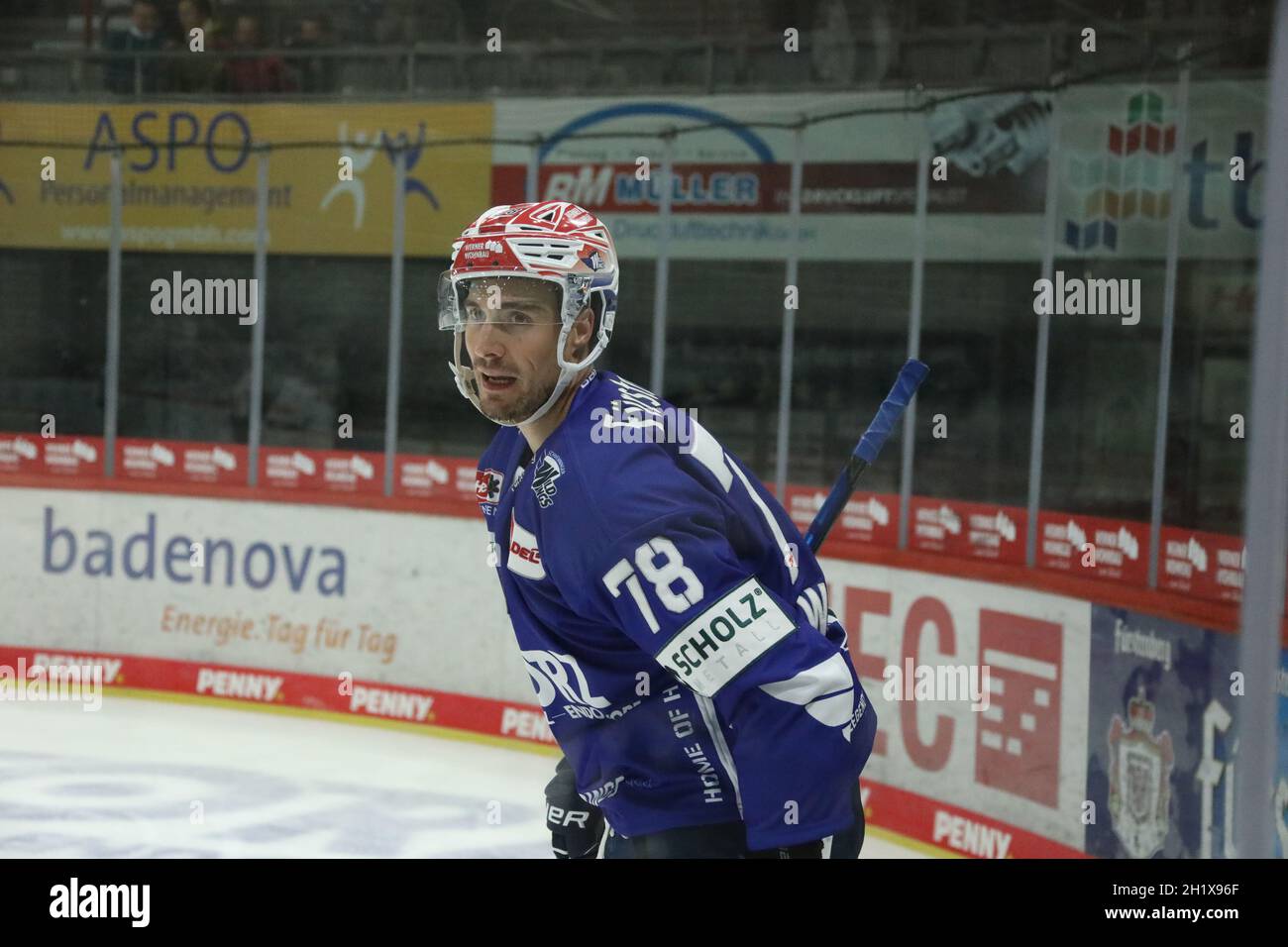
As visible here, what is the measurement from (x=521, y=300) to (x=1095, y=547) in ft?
11.1

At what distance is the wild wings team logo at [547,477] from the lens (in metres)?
1.79

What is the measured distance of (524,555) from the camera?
1.88m

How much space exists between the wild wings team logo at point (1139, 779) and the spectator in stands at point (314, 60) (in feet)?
16.7

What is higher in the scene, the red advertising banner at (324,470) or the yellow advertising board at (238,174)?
the yellow advertising board at (238,174)

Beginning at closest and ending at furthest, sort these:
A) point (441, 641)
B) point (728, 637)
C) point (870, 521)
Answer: point (728, 637), point (870, 521), point (441, 641)

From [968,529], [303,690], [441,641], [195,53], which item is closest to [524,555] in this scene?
[968,529]

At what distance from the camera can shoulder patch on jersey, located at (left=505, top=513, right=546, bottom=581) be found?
1.86m

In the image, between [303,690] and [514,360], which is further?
Answer: [303,690]

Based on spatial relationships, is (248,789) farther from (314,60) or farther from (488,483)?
(488,483)

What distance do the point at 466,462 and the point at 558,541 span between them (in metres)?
5.66

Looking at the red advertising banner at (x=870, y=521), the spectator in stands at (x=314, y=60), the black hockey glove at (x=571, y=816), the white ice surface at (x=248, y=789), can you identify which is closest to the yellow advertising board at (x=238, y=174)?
the spectator in stands at (x=314, y=60)

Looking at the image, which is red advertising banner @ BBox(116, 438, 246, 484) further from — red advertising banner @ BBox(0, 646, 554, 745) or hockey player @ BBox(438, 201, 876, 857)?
hockey player @ BBox(438, 201, 876, 857)

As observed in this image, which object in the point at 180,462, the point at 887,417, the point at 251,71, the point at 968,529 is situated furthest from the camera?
the point at 251,71

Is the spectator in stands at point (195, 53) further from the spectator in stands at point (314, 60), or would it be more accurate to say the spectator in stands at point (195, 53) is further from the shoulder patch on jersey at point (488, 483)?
the shoulder patch on jersey at point (488, 483)
